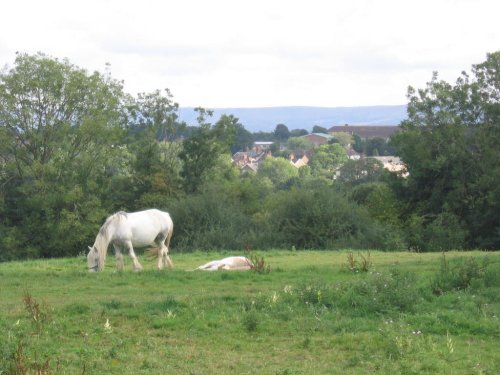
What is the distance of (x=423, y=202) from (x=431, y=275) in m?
28.0

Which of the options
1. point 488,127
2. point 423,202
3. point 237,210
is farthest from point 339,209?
point 488,127

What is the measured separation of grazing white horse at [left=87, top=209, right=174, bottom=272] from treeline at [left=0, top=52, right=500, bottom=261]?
15.0 meters

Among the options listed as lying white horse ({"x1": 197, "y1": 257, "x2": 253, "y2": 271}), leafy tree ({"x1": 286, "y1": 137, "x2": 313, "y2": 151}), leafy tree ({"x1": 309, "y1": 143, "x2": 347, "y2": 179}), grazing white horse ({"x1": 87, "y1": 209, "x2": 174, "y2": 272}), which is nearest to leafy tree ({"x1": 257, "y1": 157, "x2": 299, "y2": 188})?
leafy tree ({"x1": 309, "y1": 143, "x2": 347, "y2": 179})

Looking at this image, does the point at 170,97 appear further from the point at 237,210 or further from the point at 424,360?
the point at 424,360

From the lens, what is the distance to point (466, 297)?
1248 cm

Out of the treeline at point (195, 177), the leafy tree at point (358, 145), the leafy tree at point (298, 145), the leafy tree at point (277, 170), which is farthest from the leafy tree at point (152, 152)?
the leafy tree at point (298, 145)

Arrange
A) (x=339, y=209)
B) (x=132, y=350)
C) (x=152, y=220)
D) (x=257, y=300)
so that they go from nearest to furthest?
1. (x=132, y=350)
2. (x=257, y=300)
3. (x=152, y=220)
4. (x=339, y=209)

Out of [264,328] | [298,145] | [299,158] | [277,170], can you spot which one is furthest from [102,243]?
[298,145]

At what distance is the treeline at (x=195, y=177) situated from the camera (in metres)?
37.0

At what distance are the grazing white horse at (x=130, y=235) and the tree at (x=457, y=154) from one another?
858 inches

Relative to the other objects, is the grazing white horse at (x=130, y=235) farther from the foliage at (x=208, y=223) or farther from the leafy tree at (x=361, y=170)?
the leafy tree at (x=361, y=170)

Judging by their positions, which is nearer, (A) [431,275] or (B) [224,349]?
(B) [224,349]

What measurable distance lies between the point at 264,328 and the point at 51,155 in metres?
36.1

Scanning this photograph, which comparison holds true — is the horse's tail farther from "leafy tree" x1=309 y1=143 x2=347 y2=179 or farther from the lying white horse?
"leafy tree" x1=309 y1=143 x2=347 y2=179
